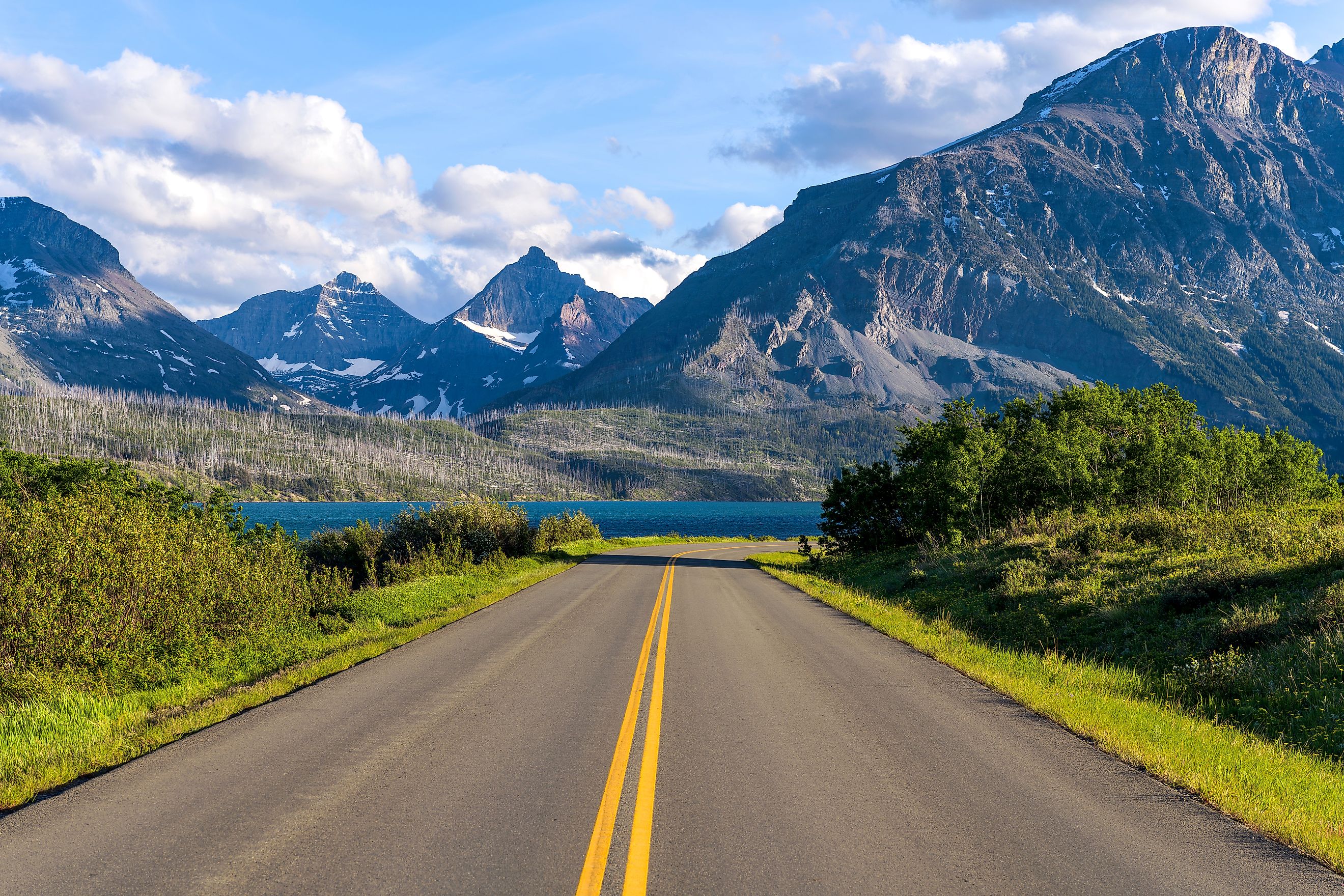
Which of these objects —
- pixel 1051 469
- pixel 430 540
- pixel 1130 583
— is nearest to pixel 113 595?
pixel 1130 583

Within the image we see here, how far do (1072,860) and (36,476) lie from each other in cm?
4322

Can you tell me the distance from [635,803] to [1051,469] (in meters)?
32.5

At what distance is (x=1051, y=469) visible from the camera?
113 feet

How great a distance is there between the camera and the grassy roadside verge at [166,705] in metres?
7.56

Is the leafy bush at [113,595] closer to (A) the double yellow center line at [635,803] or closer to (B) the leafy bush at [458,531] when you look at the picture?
(A) the double yellow center line at [635,803]

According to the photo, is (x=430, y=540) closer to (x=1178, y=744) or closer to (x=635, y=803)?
(x=635, y=803)

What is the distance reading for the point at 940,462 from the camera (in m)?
36.6

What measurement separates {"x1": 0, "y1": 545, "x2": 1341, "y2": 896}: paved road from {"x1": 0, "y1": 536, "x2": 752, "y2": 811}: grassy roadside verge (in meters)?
0.40

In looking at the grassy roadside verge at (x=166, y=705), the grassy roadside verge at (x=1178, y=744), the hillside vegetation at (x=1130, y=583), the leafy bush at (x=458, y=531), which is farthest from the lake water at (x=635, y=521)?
the grassy roadside verge at (x=1178, y=744)

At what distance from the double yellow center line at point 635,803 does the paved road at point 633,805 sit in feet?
0.10

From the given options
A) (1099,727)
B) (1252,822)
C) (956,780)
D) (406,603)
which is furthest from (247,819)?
(406,603)

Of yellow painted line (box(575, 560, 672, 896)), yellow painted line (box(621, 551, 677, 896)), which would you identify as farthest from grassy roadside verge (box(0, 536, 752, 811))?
yellow painted line (box(621, 551, 677, 896))

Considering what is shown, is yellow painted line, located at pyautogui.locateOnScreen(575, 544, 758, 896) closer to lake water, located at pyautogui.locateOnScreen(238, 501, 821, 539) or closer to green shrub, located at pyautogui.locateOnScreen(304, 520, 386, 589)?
green shrub, located at pyautogui.locateOnScreen(304, 520, 386, 589)

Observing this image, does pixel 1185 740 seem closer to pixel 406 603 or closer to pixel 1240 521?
pixel 1240 521
